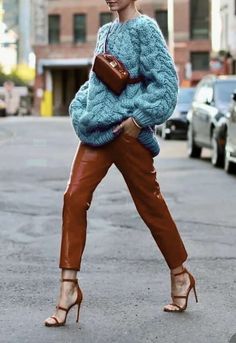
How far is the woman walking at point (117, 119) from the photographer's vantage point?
5.23m

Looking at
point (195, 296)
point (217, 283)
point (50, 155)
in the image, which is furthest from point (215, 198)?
point (50, 155)

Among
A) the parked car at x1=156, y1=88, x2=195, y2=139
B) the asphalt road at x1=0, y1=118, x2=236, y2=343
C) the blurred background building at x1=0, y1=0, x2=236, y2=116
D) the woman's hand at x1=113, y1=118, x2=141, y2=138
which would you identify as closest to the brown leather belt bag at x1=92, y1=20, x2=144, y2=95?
the woman's hand at x1=113, y1=118, x2=141, y2=138

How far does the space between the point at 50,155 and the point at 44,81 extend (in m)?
58.8

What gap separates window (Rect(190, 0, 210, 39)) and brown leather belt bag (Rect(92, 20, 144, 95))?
220 ft

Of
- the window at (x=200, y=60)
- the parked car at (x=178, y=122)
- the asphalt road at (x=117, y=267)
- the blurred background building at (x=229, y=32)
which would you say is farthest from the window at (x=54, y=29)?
the asphalt road at (x=117, y=267)

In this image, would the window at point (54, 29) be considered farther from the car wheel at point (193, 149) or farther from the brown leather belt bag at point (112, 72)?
the brown leather belt bag at point (112, 72)

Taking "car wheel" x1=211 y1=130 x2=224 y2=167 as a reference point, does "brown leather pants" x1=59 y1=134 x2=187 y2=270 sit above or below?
above

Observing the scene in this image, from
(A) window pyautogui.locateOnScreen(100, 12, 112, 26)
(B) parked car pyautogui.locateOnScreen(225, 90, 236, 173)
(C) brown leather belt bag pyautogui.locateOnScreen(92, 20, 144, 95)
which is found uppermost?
(A) window pyautogui.locateOnScreen(100, 12, 112, 26)

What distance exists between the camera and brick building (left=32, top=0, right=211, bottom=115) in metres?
72.4

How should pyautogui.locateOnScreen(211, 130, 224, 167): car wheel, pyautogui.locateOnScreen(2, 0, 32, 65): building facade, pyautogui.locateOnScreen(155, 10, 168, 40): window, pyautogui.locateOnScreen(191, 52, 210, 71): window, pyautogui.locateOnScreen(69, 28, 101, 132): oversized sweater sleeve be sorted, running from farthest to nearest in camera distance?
pyautogui.locateOnScreen(2, 0, 32, 65): building facade < pyautogui.locateOnScreen(155, 10, 168, 40): window < pyautogui.locateOnScreen(191, 52, 210, 71): window < pyautogui.locateOnScreen(211, 130, 224, 167): car wheel < pyautogui.locateOnScreen(69, 28, 101, 132): oversized sweater sleeve

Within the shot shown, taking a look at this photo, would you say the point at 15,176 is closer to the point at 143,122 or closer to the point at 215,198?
the point at 215,198

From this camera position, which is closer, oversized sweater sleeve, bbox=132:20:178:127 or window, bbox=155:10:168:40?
oversized sweater sleeve, bbox=132:20:178:127

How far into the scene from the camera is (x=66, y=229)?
5305mm

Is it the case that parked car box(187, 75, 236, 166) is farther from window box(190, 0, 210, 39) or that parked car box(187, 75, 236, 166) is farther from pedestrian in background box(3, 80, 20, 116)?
pedestrian in background box(3, 80, 20, 116)
